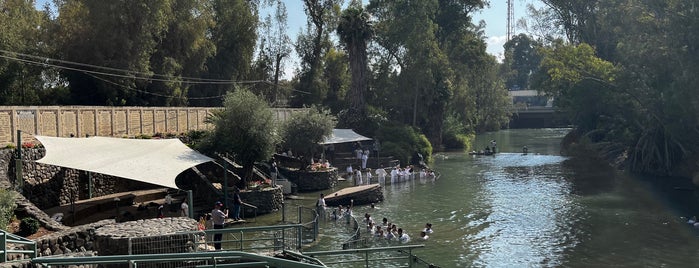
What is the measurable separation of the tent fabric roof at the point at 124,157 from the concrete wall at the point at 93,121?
65.3 inches

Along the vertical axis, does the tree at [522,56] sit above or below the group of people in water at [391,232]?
above

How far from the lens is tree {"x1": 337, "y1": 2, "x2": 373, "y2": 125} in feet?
203

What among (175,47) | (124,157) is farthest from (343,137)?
(124,157)

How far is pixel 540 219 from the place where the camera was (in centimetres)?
3106

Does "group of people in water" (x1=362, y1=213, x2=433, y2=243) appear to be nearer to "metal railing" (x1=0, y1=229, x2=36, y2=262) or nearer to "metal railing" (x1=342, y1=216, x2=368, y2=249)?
"metal railing" (x1=342, y1=216, x2=368, y2=249)

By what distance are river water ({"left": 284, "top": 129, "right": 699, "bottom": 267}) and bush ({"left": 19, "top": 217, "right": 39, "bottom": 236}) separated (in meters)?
9.83

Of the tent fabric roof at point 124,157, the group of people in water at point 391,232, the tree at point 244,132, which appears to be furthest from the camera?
the tree at point 244,132

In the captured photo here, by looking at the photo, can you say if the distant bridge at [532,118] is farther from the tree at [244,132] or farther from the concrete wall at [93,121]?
the tree at [244,132]

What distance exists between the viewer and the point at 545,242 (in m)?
26.0

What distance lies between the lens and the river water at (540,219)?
23.7 meters

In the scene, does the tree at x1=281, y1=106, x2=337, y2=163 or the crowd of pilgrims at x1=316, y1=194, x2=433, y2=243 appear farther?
the tree at x1=281, y1=106, x2=337, y2=163

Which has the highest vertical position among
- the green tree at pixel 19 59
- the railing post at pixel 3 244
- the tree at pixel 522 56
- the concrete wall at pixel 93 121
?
the tree at pixel 522 56

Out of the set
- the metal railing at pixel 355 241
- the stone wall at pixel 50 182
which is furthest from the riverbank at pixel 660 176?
the stone wall at pixel 50 182

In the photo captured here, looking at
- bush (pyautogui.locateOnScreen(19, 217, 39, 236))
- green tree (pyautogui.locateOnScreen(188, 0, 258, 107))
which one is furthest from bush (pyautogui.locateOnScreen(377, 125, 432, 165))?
bush (pyautogui.locateOnScreen(19, 217, 39, 236))
